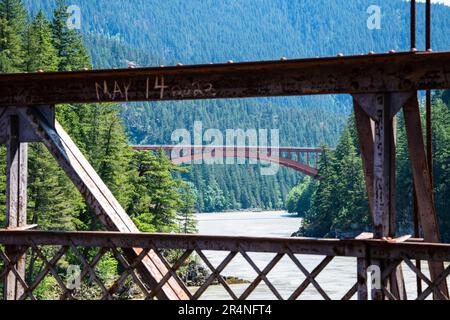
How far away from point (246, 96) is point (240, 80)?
181 mm

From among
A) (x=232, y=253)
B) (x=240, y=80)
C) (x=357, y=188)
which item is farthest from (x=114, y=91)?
(x=357, y=188)

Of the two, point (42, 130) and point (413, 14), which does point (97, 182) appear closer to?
point (42, 130)

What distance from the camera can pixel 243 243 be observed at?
798 centimetres

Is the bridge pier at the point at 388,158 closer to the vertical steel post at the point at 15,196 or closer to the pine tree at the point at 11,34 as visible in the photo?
the vertical steel post at the point at 15,196

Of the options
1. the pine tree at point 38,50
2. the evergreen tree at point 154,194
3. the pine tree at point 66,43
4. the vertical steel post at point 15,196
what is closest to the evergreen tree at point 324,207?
the evergreen tree at point 154,194

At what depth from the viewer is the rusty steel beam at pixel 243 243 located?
24.0 feet

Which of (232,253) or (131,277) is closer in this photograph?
(232,253)

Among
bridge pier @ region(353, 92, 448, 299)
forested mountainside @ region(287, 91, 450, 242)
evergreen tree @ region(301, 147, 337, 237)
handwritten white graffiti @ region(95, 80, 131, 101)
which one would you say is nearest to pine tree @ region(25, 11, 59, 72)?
forested mountainside @ region(287, 91, 450, 242)

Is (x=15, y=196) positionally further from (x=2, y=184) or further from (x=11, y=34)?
(x=11, y=34)

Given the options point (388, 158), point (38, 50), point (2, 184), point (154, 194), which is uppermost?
point (38, 50)

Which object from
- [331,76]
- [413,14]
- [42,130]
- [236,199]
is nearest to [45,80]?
[42,130]

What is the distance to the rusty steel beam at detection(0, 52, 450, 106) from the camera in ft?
24.8
